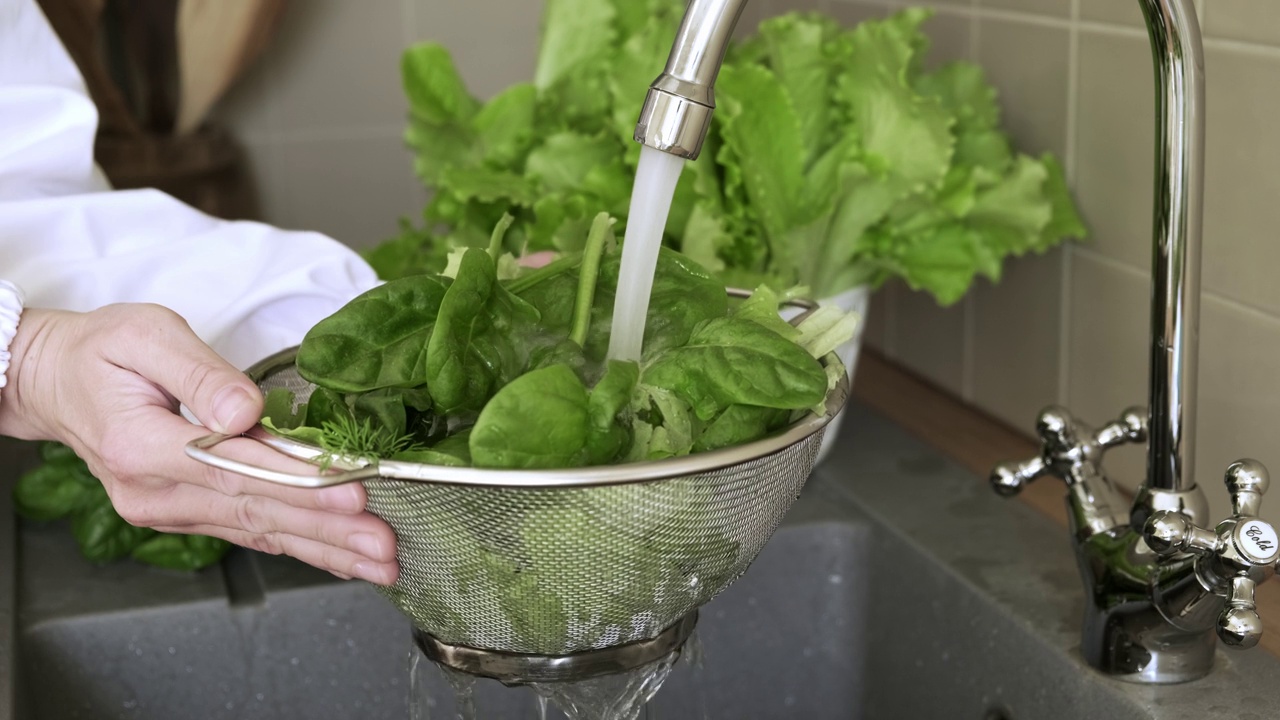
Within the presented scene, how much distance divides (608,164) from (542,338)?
339 mm

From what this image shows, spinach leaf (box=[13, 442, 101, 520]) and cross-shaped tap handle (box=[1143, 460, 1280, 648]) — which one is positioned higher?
cross-shaped tap handle (box=[1143, 460, 1280, 648])

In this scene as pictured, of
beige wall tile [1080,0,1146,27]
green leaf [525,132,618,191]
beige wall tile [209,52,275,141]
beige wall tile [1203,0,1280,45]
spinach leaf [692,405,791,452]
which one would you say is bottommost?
beige wall tile [209,52,275,141]

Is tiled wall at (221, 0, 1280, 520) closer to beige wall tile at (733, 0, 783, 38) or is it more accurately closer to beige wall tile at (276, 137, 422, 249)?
beige wall tile at (733, 0, 783, 38)

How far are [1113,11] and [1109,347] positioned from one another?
0.21 m

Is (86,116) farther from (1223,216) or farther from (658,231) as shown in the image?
(1223,216)

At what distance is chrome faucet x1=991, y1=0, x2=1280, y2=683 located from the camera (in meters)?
0.55

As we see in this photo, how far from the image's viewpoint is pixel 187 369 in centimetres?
51

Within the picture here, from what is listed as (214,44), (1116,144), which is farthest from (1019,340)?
(214,44)

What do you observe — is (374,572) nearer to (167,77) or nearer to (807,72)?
(807,72)

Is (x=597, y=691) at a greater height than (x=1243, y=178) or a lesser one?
lesser

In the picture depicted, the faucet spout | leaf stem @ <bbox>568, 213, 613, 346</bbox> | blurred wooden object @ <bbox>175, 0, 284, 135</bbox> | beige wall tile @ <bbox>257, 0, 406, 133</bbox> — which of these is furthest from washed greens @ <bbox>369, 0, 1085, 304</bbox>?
beige wall tile @ <bbox>257, 0, 406, 133</bbox>

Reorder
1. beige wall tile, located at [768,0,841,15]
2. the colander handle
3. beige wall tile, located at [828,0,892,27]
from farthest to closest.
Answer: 1. beige wall tile, located at [768,0,841,15]
2. beige wall tile, located at [828,0,892,27]
3. the colander handle

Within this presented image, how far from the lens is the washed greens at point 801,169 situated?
0.81m

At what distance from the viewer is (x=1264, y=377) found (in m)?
0.71
